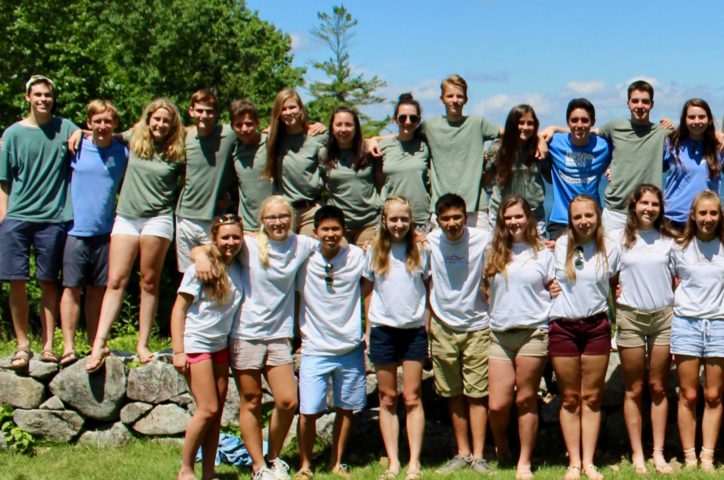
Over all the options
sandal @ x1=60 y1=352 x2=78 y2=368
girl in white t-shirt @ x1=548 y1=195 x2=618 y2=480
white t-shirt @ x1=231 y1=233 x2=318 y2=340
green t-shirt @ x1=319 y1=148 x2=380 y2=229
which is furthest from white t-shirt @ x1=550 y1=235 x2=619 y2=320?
sandal @ x1=60 y1=352 x2=78 y2=368

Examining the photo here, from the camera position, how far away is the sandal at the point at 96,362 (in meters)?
7.09

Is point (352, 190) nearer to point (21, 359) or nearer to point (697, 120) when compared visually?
point (697, 120)

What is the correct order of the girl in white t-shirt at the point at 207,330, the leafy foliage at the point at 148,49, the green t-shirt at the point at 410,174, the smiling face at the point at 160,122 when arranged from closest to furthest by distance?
the girl in white t-shirt at the point at 207,330 → the green t-shirt at the point at 410,174 → the smiling face at the point at 160,122 → the leafy foliage at the point at 148,49

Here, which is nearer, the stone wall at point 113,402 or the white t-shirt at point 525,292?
the white t-shirt at point 525,292

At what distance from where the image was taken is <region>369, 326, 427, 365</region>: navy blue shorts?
6.12 meters

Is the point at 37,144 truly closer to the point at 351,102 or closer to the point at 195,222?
the point at 195,222

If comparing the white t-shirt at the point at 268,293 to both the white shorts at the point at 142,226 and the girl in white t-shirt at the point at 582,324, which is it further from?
the girl in white t-shirt at the point at 582,324

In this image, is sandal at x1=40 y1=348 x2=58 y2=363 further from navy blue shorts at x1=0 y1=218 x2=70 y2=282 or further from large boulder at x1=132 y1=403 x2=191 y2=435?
large boulder at x1=132 y1=403 x2=191 y2=435

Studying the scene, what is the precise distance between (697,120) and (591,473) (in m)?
2.84

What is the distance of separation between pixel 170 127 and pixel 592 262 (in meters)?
3.48

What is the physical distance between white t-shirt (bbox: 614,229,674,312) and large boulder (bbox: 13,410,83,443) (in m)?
4.61

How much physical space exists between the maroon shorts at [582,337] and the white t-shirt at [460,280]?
556mm

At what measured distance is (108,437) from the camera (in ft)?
23.9

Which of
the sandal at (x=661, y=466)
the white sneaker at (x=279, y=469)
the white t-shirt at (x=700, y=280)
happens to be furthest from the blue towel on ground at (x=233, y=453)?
the white t-shirt at (x=700, y=280)
